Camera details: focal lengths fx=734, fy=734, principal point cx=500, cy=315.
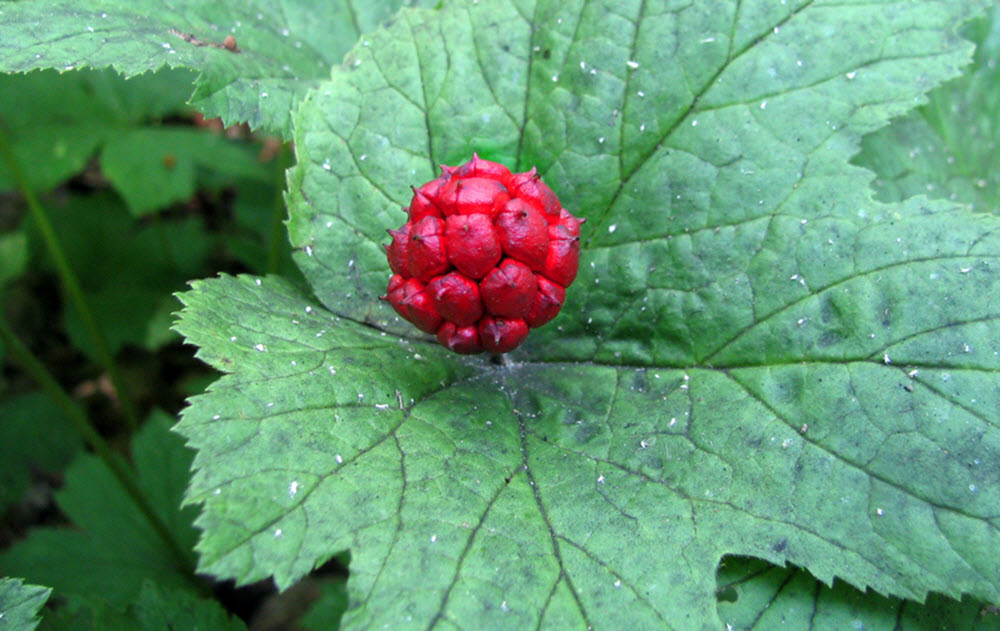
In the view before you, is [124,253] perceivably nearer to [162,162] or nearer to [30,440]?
[162,162]

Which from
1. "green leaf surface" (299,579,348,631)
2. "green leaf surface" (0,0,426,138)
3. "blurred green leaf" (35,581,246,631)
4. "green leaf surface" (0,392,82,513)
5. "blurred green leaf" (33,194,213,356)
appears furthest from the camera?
"blurred green leaf" (33,194,213,356)

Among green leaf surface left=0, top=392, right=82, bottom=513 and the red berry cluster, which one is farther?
green leaf surface left=0, top=392, right=82, bottom=513

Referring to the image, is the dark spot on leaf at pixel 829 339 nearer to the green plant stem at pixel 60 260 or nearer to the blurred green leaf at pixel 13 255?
the green plant stem at pixel 60 260

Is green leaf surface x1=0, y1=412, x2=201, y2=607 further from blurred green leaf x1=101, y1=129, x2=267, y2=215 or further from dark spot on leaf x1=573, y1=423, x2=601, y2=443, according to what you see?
dark spot on leaf x1=573, y1=423, x2=601, y2=443

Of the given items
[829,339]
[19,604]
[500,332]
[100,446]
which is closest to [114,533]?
[100,446]

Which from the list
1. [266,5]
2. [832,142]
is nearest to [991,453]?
[832,142]

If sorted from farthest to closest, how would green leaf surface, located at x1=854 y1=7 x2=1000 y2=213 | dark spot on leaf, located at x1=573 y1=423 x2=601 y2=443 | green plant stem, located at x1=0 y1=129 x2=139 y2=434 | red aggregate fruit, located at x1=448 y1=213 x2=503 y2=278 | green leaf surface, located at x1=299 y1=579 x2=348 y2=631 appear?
green plant stem, located at x1=0 y1=129 x2=139 y2=434
green leaf surface, located at x1=299 y1=579 x2=348 y2=631
green leaf surface, located at x1=854 y1=7 x2=1000 y2=213
dark spot on leaf, located at x1=573 y1=423 x2=601 y2=443
red aggregate fruit, located at x1=448 y1=213 x2=503 y2=278

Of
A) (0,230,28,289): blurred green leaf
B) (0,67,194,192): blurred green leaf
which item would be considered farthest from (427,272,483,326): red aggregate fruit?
(0,230,28,289): blurred green leaf

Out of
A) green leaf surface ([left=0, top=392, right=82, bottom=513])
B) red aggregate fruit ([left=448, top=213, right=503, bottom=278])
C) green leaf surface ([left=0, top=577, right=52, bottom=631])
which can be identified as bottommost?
green leaf surface ([left=0, top=392, right=82, bottom=513])
